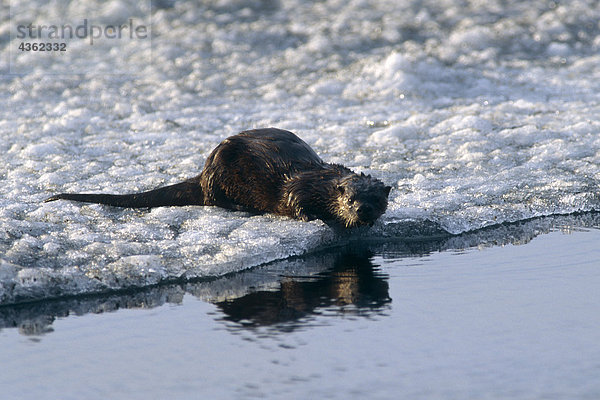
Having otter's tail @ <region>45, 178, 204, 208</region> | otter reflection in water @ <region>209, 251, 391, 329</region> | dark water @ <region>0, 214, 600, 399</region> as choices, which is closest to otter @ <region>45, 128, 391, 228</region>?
otter's tail @ <region>45, 178, 204, 208</region>

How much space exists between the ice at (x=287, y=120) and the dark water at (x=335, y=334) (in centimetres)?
41

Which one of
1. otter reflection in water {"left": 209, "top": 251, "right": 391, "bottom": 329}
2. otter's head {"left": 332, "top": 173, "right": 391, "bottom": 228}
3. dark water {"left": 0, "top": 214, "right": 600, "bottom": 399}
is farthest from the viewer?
otter's head {"left": 332, "top": 173, "right": 391, "bottom": 228}

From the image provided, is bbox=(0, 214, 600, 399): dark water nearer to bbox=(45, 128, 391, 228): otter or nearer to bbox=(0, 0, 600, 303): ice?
bbox=(0, 0, 600, 303): ice

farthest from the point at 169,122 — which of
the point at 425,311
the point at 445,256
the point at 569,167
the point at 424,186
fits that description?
the point at 425,311

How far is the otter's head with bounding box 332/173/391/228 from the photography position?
545 centimetres

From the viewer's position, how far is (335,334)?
3.74 metres

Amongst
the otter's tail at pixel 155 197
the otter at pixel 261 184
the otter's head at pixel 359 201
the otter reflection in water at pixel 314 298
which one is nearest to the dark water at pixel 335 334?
the otter reflection in water at pixel 314 298

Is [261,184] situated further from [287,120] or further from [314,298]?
[287,120]

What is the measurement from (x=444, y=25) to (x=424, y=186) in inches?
243

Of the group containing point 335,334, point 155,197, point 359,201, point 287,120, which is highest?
point 287,120

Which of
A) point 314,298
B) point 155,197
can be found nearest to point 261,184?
point 155,197

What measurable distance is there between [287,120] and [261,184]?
11.4 ft

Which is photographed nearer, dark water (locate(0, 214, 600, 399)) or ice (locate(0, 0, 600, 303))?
dark water (locate(0, 214, 600, 399))

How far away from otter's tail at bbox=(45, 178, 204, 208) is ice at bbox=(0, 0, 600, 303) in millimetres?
96
